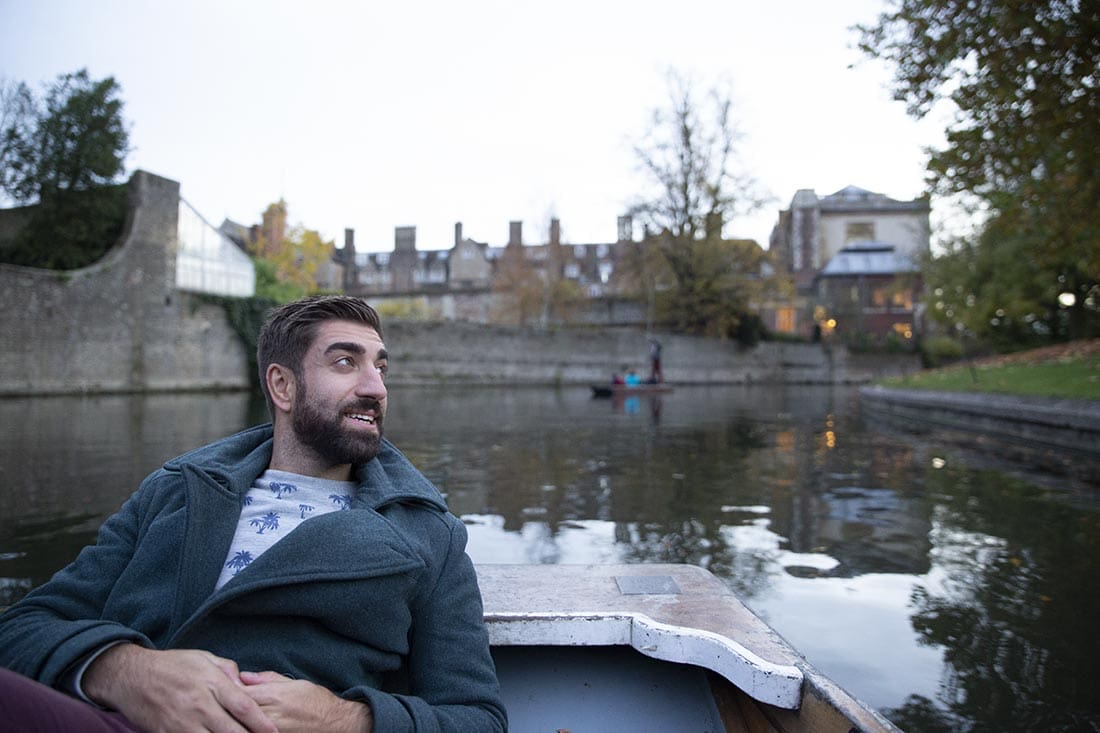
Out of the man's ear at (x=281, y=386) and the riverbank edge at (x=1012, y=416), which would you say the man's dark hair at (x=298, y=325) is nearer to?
the man's ear at (x=281, y=386)

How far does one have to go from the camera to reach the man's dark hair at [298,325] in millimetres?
1928

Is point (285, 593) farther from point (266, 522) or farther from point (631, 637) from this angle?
point (631, 637)

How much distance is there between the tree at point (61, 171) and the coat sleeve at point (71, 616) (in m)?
25.6

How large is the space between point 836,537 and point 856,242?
65.5 metres

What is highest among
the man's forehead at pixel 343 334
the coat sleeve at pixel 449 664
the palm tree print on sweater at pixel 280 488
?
the man's forehead at pixel 343 334

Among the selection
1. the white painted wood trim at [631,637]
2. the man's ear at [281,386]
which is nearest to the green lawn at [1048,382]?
the white painted wood trim at [631,637]

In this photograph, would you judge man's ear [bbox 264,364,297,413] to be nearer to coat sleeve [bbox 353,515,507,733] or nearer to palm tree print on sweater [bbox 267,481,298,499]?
palm tree print on sweater [bbox 267,481,298,499]

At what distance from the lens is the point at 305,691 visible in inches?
56.1

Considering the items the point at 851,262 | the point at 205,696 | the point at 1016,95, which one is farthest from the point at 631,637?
the point at 851,262

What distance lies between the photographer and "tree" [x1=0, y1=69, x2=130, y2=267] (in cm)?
2323

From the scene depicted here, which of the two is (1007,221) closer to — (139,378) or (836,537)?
(836,537)

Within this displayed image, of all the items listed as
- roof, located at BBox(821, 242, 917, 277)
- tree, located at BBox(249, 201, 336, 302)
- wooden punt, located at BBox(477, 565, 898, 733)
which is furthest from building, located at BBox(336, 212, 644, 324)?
wooden punt, located at BBox(477, 565, 898, 733)

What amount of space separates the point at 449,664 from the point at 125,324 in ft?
80.9

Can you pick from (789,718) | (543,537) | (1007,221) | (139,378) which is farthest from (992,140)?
(139,378)
